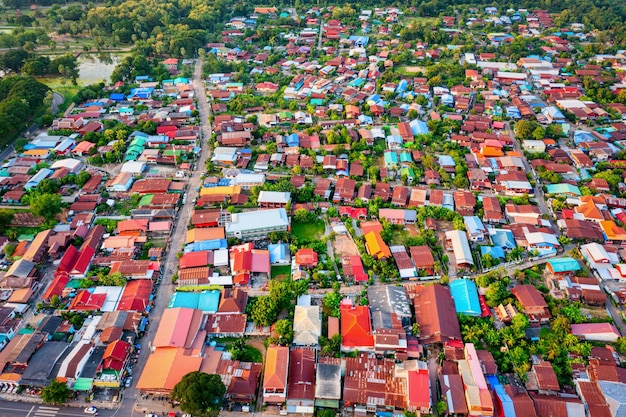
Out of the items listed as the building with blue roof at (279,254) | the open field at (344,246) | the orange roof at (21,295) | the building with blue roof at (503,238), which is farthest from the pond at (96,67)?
the building with blue roof at (503,238)

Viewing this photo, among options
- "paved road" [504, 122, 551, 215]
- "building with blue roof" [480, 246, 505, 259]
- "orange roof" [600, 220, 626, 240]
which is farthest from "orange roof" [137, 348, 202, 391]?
"orange roof" [600, 220, 626, 240]

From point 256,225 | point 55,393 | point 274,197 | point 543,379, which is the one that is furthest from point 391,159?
point 55,393

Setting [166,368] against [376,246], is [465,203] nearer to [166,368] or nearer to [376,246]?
[376,246]

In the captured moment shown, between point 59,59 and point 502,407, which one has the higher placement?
point 59,59

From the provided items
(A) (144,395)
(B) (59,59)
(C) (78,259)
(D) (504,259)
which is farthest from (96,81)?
(D) (504,259)

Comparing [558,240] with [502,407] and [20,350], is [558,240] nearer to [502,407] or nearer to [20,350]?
[502,407]
